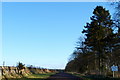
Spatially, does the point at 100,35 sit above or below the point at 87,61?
above

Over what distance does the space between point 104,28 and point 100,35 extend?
171 centimetres

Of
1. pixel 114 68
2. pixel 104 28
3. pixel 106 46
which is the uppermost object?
pixel 104 28

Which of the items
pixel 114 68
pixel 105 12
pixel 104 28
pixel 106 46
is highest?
pixel 105 12

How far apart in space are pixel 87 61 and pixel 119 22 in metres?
33.6

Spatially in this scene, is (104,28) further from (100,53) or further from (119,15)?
(119,15)

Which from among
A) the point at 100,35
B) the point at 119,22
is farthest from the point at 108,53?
the point at 119,22

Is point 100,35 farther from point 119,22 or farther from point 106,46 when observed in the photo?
point 119,22

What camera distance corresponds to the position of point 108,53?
4675 cm

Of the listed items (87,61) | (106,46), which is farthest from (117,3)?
(87,61)

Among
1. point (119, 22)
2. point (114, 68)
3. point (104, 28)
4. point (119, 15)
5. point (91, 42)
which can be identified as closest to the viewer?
point (119, 15)

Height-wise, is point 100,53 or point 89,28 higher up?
point 89,28

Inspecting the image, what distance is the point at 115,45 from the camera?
47250 millimetres

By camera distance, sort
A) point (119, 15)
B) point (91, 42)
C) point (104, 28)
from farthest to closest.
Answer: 1. point (91, 42)
2. point (104, 28)
3. point (119, 15)

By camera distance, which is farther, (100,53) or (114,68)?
(100,53)
